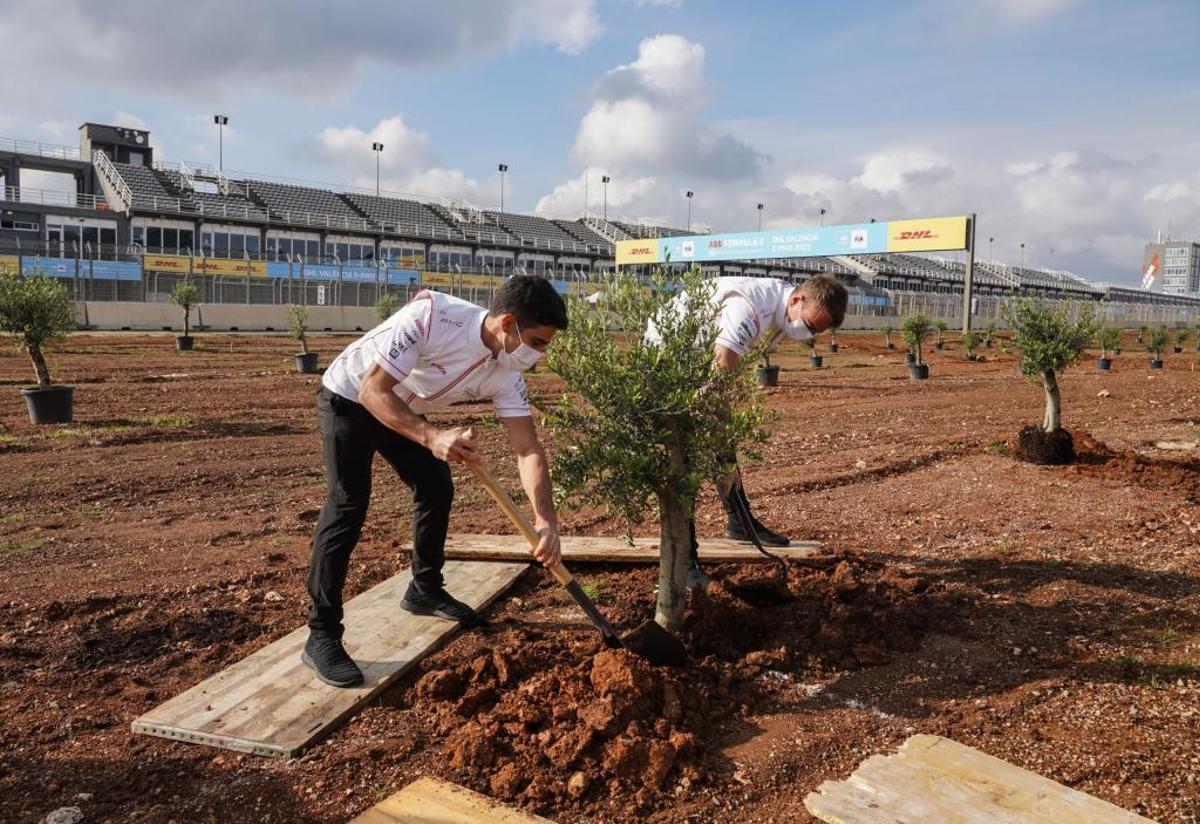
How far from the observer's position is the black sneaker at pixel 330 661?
11.4 ft

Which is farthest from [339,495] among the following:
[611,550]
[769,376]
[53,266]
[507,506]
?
[53,266]

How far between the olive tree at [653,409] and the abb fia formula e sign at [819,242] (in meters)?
26.6

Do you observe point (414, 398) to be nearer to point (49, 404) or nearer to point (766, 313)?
point (766, 313)

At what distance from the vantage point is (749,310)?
179 inches

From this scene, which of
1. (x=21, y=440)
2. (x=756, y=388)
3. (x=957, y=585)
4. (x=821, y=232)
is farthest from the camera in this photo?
(x=821, y=232)

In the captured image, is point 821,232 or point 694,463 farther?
point 821,232

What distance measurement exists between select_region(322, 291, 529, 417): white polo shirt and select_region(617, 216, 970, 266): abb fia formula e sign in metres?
26.9

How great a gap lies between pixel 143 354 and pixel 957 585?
24905 mm

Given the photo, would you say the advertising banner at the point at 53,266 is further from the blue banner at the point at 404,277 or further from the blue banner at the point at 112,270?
the blue banner at the point at 404,277

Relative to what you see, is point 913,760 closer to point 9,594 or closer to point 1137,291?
point 9,594

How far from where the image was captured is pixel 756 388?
380 cm

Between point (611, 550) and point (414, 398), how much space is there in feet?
5.95

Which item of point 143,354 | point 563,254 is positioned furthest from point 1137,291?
point 143,354

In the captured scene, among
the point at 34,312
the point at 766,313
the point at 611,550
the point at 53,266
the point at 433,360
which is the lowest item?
the point at 611,550
